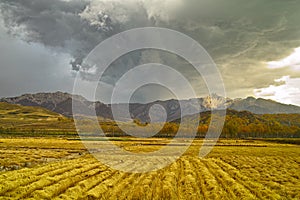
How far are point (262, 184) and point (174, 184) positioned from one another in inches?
352

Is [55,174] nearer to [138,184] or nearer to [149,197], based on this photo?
[138,184]

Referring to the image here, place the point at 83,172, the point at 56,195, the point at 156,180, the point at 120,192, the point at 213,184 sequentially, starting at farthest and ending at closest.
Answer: the point at 83,172 < the point at 156,180 < the point at 213,184 < the point at 120,192 < the point at 56,195

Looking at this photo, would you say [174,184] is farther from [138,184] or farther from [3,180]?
[3,180]

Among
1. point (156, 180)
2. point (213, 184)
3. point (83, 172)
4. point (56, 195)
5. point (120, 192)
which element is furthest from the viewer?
point (83, 172)

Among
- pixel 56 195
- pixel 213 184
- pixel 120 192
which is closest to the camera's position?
pixel 56 195

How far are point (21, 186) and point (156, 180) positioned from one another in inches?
526

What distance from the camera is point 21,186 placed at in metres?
24.5

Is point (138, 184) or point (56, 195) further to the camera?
point (138, 184)

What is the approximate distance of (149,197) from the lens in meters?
23.4

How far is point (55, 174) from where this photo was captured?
32188mm

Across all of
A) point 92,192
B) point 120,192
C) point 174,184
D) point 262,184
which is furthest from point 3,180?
point 262,184

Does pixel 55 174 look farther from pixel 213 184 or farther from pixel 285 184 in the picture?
pixel 285 184

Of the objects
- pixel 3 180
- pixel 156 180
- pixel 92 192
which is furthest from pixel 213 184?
pixel 3 180

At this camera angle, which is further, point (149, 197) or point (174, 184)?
point (174, 184)
